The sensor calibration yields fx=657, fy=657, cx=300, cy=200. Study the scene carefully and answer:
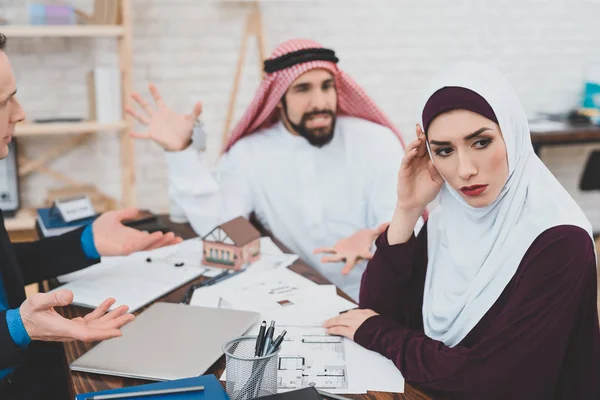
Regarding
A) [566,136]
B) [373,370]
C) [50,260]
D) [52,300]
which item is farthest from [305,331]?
[566,136]

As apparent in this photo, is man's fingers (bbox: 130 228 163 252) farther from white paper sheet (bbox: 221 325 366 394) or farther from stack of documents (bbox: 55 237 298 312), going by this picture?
white paper sheet (bbox: 221 325 366 394)

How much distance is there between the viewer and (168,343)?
1.32 metres

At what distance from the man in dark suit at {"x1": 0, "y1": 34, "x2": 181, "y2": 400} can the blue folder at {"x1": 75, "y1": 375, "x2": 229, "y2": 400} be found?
0.13m

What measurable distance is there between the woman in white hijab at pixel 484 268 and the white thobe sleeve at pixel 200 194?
0.91m

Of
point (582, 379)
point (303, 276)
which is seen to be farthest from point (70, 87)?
point (582, 379)

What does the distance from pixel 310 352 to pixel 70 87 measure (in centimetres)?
270

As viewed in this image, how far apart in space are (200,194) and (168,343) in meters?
1.07

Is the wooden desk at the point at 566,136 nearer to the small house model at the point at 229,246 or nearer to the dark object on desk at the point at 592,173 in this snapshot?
the dark object on desk at the point at 592,173

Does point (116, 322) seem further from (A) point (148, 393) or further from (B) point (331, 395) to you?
(B) point (331, 395)

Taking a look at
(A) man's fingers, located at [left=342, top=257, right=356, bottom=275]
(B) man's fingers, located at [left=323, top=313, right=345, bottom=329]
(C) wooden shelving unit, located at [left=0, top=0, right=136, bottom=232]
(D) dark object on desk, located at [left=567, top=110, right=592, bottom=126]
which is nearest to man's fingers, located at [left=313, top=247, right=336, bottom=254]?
(A) man's fingers, located at [left=342, top=257, right=356, bottom=275]

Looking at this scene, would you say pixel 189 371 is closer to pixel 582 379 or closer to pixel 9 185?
pixel 582 379

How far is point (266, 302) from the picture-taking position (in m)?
1.56

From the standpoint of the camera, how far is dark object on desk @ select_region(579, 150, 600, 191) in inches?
144

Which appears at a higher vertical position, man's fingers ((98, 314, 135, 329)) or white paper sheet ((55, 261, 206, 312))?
man's fingers ((98, 314, 135, 329))
